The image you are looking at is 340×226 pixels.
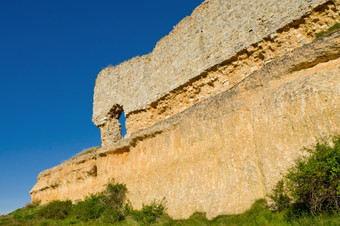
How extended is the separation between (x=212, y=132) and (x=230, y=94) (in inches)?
45.9

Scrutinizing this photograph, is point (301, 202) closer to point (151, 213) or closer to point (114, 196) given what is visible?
point (151, 213)

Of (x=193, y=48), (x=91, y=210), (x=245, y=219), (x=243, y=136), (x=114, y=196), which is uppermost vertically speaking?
(x=193, y=48)

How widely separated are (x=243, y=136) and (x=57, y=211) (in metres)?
10.2

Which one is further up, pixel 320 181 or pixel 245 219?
pixel 320 181

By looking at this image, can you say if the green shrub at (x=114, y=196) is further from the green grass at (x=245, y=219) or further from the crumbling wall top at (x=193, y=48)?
the crumbling wall top at (x=193, y=48)

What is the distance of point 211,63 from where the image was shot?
11375 mm

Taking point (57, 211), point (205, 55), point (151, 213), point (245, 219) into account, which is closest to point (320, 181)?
point (245, 219)

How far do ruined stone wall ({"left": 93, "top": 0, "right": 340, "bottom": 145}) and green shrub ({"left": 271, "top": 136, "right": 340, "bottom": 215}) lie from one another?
5.21m

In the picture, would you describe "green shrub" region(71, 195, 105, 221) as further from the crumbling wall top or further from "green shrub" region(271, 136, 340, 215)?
"green shrub" region(271, 136, 340, 215)

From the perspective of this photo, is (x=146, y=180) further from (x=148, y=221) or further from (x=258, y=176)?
(x=258, y=176)

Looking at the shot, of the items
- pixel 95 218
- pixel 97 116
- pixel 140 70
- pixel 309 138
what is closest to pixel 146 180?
pixel 95 218

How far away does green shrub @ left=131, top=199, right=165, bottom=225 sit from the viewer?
8309mm

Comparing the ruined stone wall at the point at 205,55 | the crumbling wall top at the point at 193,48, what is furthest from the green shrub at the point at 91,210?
the crumbling wall top at the point at 193,48

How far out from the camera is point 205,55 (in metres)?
11.8
